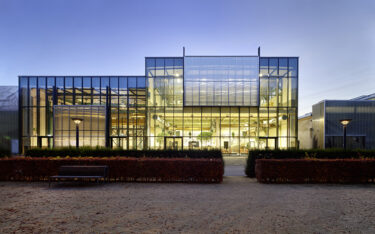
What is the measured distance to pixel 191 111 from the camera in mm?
21797

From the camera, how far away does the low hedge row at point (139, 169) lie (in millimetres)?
9008

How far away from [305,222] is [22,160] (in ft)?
40.3

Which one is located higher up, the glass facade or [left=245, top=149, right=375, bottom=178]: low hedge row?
the glass facade

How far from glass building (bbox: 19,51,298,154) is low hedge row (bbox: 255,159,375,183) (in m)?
12.1

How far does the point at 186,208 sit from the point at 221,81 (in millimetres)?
17481

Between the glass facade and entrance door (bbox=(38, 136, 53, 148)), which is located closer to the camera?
the glass facade

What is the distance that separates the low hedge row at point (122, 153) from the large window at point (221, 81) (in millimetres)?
11537

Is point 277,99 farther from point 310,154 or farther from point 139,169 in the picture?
point 139,169

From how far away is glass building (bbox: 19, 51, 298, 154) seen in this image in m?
21.0

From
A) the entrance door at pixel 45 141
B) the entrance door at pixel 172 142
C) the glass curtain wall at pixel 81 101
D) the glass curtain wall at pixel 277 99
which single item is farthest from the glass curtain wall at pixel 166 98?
the entrance door at pixel 45 141

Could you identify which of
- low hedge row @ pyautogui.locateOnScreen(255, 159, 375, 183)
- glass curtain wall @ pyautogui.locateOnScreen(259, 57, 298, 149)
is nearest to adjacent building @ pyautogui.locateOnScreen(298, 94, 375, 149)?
glass curtain wall @ pyautogui.locateOnScreen(259, 57, 298, 149)

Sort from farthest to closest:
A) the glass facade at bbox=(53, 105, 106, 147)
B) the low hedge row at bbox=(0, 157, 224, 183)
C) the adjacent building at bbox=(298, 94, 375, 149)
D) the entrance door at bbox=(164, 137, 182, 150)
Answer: the entrance door at bbox=(164, 137, 182, 150)
the glass facade at bbox=(53, 105, 106, 147)
the adjacent building at bbox=(298, 94, 375, 149)
the low hedge row at bbox=(0, 157, 224, 183)

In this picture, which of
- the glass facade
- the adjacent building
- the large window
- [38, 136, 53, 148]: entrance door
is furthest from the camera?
[38, 136, 53, 148]: entrance door

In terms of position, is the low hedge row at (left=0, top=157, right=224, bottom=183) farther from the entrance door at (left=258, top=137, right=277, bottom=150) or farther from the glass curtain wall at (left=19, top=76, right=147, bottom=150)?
the entrance door at (left=258, top=137, right=277, bottom=150)
